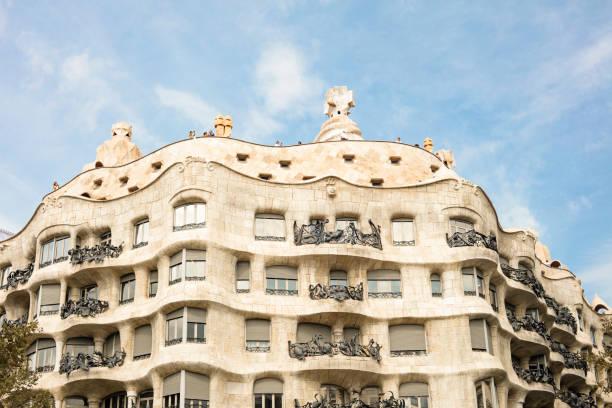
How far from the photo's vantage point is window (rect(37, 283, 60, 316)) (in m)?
49.5

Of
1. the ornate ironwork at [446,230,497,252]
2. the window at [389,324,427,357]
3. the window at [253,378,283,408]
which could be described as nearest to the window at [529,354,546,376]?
the ornate ironwork at [446,230,497,252]

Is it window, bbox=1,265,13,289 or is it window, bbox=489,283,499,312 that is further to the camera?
window, bbox=1,265,13,289

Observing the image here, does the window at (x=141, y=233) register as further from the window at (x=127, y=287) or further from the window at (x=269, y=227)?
the window at (x=269, y=227)

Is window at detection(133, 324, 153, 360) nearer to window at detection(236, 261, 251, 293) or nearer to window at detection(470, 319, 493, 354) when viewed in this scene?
window at detection(236, 261, 251, 293)

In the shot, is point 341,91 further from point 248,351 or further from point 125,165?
point 248,351

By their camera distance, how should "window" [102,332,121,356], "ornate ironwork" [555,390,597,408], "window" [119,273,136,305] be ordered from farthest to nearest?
1. "ornate ironwork" [555,390,597,408]
2. "window" [119,273,136,305]
3. "window" [102,332,121,356]

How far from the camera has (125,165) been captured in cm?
5519

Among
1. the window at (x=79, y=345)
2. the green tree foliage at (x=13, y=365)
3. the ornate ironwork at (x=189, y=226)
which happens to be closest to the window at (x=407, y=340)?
the ornate ironwork at (x=189, y=226)

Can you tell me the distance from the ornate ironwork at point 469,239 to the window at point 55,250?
71.0ft

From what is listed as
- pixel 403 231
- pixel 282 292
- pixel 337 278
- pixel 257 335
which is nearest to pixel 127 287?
pixel 257 335

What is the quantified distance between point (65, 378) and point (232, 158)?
15.9 m

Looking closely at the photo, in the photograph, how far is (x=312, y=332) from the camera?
46.9 metres

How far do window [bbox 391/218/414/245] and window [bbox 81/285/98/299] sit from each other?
1705 cm

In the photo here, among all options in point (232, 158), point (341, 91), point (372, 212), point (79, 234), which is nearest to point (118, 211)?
point (79, 234)
